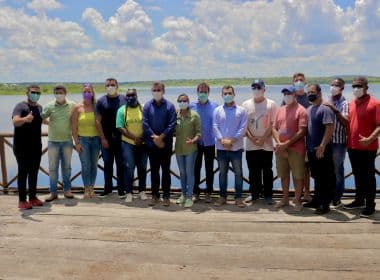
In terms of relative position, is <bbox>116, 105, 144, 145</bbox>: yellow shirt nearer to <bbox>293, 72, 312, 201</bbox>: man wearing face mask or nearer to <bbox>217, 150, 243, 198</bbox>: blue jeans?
<bbox>217, 150, 243, 198</bbox>: blue jeans

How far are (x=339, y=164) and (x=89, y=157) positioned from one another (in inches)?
145

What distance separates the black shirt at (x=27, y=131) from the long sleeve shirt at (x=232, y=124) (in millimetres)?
2489

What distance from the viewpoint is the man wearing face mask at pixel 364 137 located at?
5.00 meters

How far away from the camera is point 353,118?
516 centimetres

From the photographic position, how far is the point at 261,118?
5.79 meters

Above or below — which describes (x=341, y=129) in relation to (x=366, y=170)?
above

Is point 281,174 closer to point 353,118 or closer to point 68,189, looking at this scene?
point 353,118

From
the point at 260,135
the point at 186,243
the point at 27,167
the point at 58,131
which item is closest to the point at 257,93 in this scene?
the point at 260,135

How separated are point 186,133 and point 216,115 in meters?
0.50

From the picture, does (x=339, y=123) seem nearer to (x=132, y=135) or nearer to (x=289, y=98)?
(x=289, y=98)

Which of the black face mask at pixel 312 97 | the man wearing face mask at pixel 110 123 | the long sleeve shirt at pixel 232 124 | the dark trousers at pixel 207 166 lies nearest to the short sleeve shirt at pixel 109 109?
the man wearing face mask at pixel 110 123

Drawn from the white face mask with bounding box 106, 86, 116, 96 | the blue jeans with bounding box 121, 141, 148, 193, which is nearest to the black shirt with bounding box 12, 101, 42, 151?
the white face mask with bounding box 106, 86, 116, 96

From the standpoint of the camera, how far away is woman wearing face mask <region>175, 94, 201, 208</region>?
5715 millimetres

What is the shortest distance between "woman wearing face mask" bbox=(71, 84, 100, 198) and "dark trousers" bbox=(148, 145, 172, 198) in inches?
39.6
